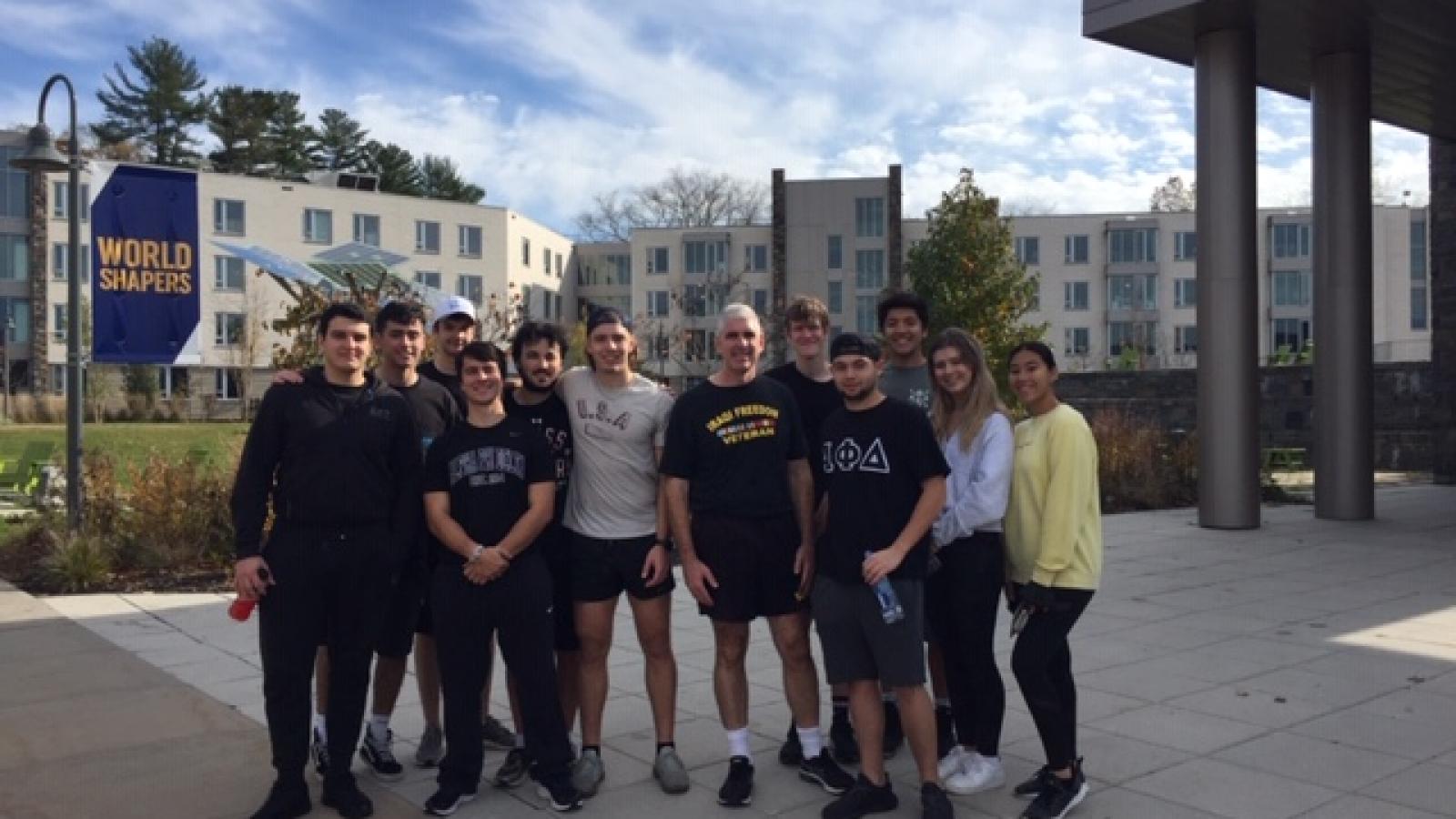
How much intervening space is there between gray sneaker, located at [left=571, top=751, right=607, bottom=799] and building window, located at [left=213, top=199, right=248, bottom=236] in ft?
191

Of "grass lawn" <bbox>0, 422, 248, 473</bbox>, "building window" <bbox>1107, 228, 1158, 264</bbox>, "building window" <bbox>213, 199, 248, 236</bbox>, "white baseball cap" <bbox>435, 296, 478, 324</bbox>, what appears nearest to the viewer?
"white baseball cap" <bbox>435, 296, 478, 324</bbox>

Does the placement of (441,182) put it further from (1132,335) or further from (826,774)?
(826,774)

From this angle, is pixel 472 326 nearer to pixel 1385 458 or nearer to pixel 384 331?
pixel 384 331

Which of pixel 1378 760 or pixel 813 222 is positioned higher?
pixel 813 222

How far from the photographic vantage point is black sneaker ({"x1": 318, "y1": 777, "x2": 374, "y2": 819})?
4.52 meters

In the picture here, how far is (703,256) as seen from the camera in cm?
7019

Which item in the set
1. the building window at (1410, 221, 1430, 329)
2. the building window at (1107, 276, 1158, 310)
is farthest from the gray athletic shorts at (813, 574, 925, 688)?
the building window at (1410, 221, 1430, 329)

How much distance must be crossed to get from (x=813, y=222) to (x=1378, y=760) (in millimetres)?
62259

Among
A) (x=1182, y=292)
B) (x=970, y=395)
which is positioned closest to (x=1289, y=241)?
(x=1182, y=292)

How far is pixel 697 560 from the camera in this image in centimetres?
462

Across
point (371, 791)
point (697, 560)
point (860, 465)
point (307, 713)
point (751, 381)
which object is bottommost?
point (371, 791)

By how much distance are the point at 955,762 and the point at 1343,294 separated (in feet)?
40.3

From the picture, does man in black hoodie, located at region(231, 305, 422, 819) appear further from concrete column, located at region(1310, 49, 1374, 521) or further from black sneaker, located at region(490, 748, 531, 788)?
concrete column, located at region(1310, 49, 1374, 521)

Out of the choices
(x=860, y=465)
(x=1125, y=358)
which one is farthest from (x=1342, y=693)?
(x=1125, y=358)
